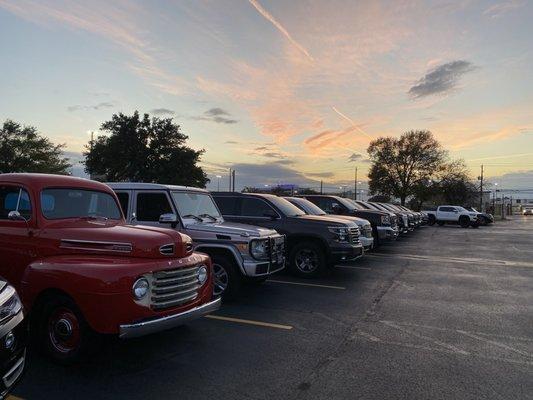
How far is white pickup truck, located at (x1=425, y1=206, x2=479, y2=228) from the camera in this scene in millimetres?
42312

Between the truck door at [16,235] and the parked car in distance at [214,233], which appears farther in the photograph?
the parked car in distance at [214,233]

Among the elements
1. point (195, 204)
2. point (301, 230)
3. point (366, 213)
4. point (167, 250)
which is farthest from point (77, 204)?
point (366, 213)

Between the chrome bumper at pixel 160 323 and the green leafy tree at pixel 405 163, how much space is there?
7029 centimetres

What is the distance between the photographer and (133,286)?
4.95 metres

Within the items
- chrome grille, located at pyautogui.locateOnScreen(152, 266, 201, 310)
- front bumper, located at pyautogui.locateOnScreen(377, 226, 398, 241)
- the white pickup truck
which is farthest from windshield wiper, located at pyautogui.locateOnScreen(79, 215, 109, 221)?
the white pickup truck

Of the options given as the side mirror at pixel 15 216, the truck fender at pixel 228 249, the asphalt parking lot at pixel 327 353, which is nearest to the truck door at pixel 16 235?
the side mirror at pixel 15 216

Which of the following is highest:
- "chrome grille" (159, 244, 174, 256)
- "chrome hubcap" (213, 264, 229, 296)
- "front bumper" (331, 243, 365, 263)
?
"chrome grille" (159, 244, 174, 256)

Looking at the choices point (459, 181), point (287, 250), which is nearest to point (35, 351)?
point (287, 250)

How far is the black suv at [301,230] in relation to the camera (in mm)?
11180

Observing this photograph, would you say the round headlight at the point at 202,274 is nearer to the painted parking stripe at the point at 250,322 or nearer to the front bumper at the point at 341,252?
the painted parking stripe at the point at 250,322

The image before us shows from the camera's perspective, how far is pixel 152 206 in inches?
343

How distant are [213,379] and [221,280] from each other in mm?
3728

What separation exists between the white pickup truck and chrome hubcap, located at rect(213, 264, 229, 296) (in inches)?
1508

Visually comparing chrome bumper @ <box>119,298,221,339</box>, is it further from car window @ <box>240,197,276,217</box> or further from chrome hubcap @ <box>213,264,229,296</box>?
car window @ <box>240,197,276,217</box>
